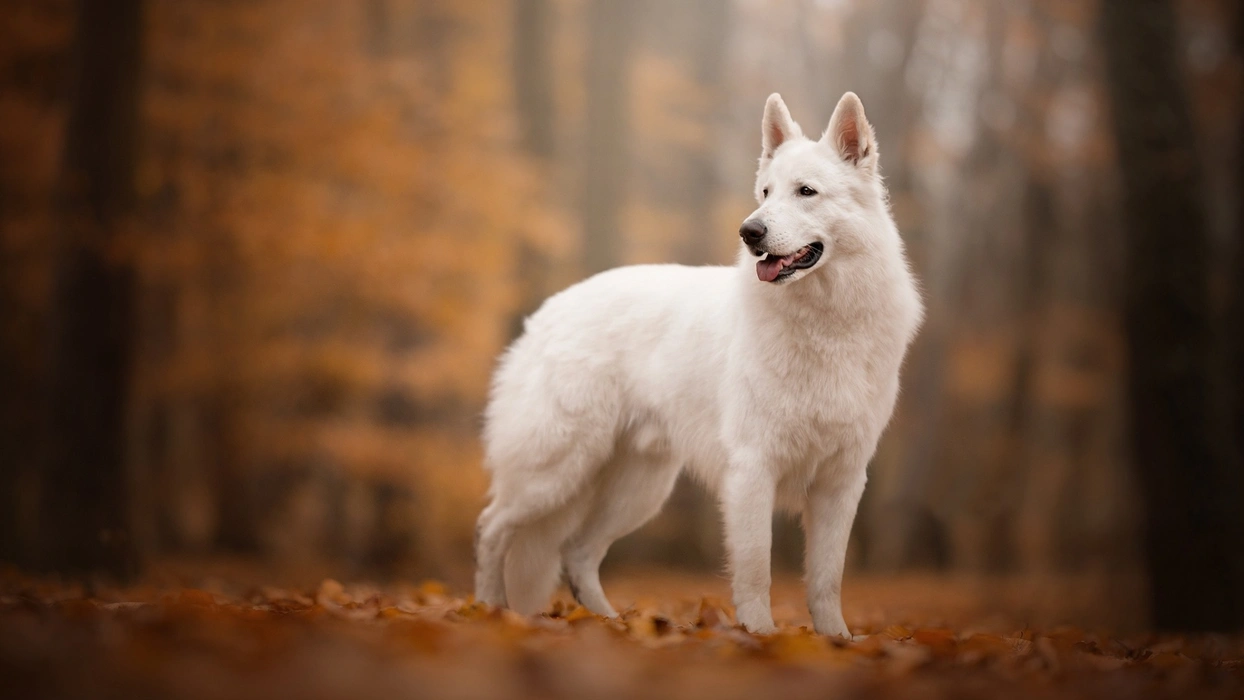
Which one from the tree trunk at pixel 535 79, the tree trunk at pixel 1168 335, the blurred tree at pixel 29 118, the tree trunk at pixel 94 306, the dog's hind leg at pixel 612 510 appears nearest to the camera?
the dog's hind leg at pixel 612 510

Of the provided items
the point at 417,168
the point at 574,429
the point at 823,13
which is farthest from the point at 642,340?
the point at 823,13

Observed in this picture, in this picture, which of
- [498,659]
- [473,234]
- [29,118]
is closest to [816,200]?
[498,659]

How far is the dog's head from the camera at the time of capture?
3.64m

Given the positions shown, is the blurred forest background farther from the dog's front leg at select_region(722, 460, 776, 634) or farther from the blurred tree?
the dog's front leg at select_region(722, 460, 776, 634)

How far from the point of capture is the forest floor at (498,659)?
6.13 ft

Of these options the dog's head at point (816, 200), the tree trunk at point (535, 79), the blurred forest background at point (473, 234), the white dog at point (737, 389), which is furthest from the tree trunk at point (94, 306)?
the dog's head at point (816, 200)

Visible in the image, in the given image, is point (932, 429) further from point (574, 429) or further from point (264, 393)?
point (574, 429)

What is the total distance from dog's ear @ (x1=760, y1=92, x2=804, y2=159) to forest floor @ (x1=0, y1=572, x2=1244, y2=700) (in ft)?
6.88

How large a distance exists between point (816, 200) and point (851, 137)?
1.24 ft

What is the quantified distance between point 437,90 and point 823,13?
794cm

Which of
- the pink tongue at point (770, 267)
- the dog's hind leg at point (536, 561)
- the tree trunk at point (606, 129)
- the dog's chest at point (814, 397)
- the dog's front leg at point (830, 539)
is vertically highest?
the tree trunk at point (606, 129)

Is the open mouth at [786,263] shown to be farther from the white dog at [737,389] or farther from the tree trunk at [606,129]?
the tree trunk at [606,129]

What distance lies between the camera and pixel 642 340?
436 centimetres

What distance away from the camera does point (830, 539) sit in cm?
386
